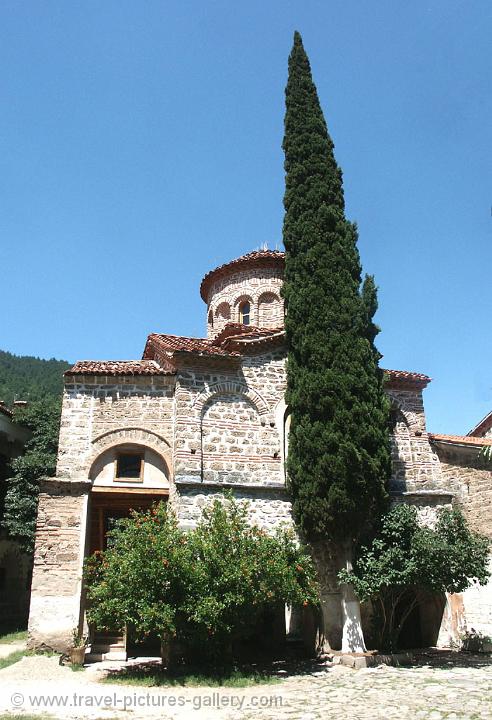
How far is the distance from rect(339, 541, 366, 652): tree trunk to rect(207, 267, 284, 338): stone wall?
8577 mm

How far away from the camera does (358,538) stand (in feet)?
39.9

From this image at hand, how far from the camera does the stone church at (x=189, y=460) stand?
39.8ft

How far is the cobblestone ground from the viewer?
768 centimetres

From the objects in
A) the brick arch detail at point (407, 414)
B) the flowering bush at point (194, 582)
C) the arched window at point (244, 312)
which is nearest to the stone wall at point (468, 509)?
the brick arch detail at point (407, 414)

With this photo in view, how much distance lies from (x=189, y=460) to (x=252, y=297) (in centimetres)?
781

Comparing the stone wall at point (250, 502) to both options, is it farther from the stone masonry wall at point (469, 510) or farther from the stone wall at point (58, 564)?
the stone masonry wall at point (469, 510)

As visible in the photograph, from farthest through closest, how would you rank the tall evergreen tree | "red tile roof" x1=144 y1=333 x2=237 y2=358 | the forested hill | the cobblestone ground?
the forested hill < "red tile roof" x1=144 y1=333 x2=237 y2=358 < the tall evergreen tree < the cobblestone ground

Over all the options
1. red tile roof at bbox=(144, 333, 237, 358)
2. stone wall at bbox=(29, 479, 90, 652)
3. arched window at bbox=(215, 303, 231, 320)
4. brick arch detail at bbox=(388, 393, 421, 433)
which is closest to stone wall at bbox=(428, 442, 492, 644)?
brick arch detail at bbox=(388, 393, 421, 433)

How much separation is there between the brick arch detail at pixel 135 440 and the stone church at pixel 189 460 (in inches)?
0.9

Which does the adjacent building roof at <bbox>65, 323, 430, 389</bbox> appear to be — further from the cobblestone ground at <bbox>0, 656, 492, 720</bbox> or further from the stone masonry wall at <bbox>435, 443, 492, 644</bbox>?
the cobblestone ground at <bbox>0, 656, 492, 720</bbox>

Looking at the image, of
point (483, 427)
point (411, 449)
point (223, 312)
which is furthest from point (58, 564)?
point (483, 427)

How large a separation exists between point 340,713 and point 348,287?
8.57 meters

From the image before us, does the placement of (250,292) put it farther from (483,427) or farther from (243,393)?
(483,427)

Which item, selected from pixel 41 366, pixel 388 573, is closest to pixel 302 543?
pixel 388 573
